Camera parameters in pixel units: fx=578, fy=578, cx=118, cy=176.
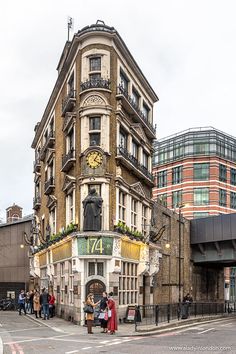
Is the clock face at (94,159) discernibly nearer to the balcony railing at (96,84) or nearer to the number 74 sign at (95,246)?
the balcony railing at (96,84)

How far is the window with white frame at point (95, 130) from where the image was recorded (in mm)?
31578

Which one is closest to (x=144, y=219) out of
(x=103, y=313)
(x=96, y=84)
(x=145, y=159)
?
(x=145, y=159)

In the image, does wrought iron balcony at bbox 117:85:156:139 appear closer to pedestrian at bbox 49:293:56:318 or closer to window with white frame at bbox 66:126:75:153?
window with white frame at bbox 66:126:75:153

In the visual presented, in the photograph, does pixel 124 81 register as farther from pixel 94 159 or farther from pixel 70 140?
pixel 94 159

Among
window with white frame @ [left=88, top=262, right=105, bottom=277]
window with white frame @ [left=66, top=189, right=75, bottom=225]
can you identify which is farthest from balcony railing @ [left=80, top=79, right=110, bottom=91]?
window with white frame @ [left=88, top=262, right=105, bottom=277]

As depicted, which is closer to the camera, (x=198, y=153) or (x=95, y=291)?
(x=95, y=291)

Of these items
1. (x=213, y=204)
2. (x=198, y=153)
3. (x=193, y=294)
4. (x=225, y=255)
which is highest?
(x=198, y=153)

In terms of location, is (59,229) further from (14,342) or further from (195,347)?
(195,347)

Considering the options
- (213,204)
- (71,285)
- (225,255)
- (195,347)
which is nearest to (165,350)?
(195,347)

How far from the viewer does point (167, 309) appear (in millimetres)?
32188

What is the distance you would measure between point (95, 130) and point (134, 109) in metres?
4.49

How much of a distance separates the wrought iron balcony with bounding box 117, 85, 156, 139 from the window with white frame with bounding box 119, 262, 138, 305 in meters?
9.17

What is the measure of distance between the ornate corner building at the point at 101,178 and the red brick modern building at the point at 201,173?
5446 cm

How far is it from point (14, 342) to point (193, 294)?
113ft
